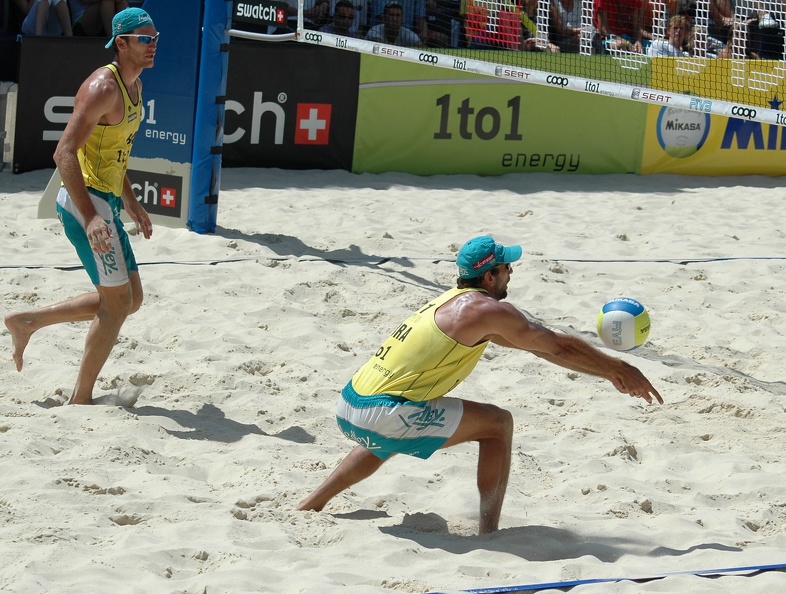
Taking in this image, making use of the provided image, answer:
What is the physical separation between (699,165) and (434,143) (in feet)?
9.65

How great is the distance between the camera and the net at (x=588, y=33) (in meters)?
9.25

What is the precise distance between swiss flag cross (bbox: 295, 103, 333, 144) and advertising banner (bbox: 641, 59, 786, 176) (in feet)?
11.0

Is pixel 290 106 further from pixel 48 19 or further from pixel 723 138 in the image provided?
pixel 723 138

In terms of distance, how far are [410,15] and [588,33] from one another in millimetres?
1820

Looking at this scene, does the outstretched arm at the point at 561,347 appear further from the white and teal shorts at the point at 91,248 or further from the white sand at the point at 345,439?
the white and teal shorts at the point at 91,248

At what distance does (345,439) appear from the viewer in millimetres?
4977

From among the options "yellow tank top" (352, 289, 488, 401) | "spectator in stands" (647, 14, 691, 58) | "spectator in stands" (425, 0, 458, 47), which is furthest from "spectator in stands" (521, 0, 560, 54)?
"yellow tank top" (352, 289, 488, 401)

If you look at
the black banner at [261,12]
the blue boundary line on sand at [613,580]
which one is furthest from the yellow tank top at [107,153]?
the black banner at [261,12]

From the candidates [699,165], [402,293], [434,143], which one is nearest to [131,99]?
[402,293]

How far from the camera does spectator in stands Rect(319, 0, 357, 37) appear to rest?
988 centimetres

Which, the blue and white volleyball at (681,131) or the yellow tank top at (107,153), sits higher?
the blue and white volleyball at (681,131)

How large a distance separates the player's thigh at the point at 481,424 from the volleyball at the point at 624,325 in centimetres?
74

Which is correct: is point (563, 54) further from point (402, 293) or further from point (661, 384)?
point (661, 384)

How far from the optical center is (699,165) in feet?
37.8
